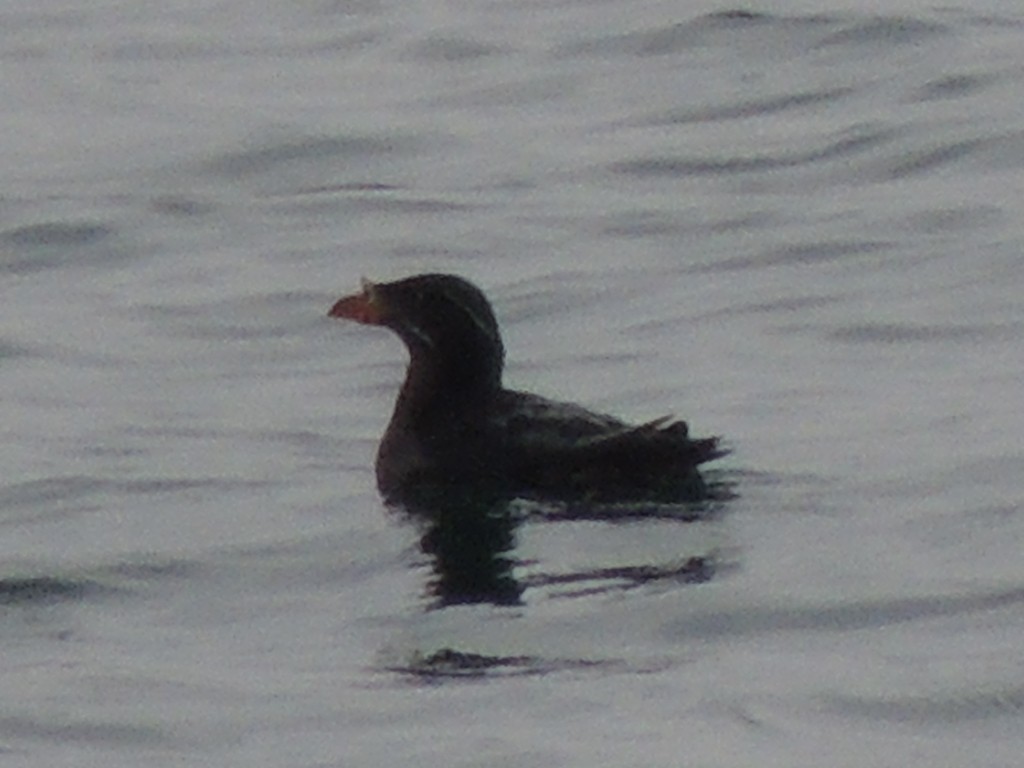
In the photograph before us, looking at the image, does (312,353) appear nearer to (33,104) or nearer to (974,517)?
(974,517)

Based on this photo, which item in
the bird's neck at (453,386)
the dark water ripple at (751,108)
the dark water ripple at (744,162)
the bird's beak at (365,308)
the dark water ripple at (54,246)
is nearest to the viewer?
the bird's neck at (453,386)

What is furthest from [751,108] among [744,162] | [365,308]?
[365,308]

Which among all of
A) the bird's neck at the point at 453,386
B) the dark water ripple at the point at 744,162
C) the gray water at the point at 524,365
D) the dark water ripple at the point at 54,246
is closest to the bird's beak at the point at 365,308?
the bird's neck at the point at 453,386

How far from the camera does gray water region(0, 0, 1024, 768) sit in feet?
35.7

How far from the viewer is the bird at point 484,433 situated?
13.0m

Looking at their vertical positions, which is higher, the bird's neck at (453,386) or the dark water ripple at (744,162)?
the dark water ripple at (744,162)

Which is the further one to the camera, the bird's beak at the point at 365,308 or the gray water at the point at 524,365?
the bird's beak at the point at 365,308

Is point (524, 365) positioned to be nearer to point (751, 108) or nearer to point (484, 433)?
point (484, 433)

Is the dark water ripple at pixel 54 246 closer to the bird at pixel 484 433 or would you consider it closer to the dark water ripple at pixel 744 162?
the dark water ripple at pixel 744 162

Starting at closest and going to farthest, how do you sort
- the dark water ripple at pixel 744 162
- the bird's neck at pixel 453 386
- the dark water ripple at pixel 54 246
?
the bird's neck at pixel 453 386 < the dark water ripple at pixel 54 246 < the dark water ripple at pixel 744 162

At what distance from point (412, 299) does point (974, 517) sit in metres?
2.23

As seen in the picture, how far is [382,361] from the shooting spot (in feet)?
55.7

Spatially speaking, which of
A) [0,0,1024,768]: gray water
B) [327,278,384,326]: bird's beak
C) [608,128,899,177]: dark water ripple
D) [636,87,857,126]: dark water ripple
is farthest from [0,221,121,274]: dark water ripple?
[327,278,384,326]: bird's beak

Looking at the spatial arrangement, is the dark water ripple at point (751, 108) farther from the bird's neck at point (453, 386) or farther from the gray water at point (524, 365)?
the bird's neck at point (453, 386)
